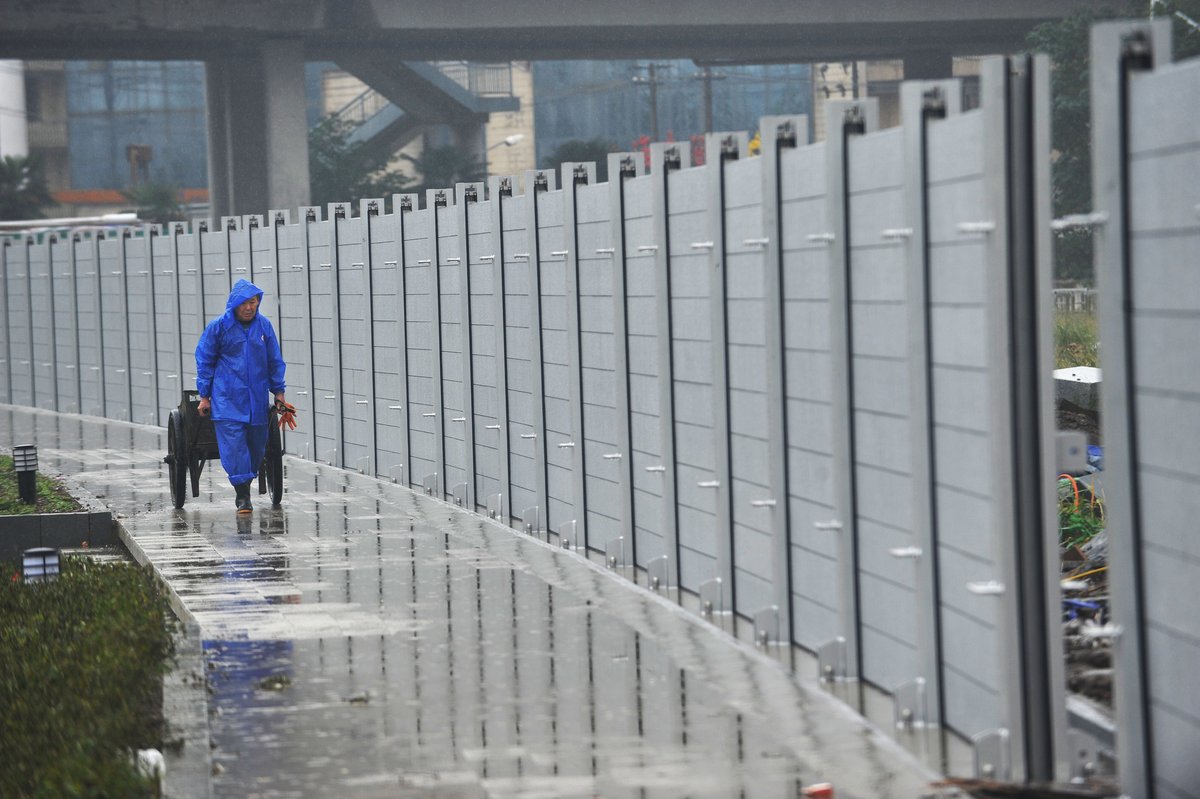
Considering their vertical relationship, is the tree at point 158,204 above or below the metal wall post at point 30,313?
above

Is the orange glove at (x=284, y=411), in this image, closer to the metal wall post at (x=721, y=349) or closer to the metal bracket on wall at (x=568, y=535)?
the metal bracket on wall at (x=568, y=535)

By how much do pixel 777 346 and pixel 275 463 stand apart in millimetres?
6363

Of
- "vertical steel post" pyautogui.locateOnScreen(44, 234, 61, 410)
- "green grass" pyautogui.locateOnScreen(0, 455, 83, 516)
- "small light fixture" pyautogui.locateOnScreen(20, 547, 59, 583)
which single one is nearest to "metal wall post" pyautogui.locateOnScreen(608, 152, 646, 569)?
"small light fixture" pyautogui.locateOnScreen(20, 547, 59, 583)

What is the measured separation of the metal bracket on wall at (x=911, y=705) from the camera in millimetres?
6934

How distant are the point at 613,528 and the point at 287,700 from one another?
4130mm

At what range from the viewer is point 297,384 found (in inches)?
733

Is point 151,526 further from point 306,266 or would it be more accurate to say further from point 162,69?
point 162,69

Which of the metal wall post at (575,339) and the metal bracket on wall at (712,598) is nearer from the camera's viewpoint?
the metal bracket on wall at (712,598)

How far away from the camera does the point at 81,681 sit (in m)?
7.87

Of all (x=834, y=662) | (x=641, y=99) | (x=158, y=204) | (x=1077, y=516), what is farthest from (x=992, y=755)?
(x=641, y=99)

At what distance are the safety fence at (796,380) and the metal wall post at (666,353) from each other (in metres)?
0.02

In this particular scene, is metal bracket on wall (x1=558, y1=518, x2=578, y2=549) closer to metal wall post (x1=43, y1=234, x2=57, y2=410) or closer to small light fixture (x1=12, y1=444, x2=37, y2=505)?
small light fixture (x1=12, y1=444, x2=37, y2=505)

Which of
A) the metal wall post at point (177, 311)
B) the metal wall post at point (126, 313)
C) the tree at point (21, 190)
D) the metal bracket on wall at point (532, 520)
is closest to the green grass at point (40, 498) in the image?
the metal bracket on wall at point (532, 520)

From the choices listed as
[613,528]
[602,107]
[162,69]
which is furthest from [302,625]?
[162,69]
